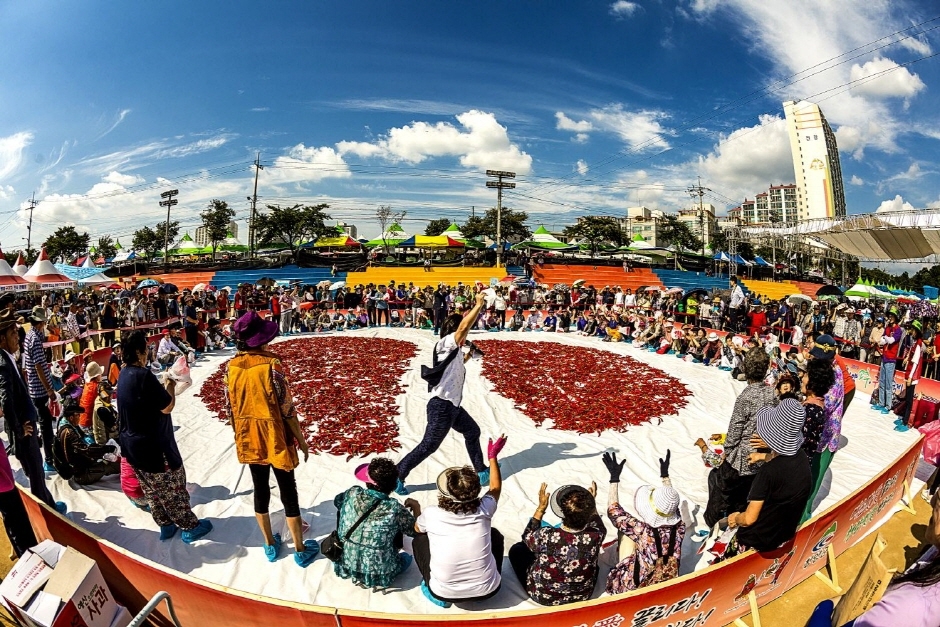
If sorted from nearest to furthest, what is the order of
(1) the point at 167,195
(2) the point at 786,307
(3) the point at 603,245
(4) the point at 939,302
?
(2) the point at 786,307, (4) the point at 939,302, (1) the point at 167,195, (3) the point at 603,245

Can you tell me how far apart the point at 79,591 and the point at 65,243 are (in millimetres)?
76728

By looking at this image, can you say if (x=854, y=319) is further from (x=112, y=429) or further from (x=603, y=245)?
(x=603, y=245)

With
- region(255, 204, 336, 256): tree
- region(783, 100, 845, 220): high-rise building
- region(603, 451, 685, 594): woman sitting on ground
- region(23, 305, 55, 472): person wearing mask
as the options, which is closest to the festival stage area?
region(603, 451, 685, 594): woman sitting on ground

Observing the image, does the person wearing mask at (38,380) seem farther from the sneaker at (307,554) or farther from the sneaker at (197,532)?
the sneaker at (307,554)

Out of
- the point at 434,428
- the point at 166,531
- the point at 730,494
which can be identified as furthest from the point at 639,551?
the point at 166,531

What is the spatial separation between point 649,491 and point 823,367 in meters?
1.98

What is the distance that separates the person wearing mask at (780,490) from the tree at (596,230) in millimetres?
55047

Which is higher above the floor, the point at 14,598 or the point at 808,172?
the point at 808,172

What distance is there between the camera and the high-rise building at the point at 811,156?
93438mm

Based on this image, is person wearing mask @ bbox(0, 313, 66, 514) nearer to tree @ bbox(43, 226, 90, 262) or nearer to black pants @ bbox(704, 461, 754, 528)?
black pants @ bbox(704, 461, 754, 528)

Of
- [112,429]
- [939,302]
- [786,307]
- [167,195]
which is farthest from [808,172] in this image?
[112,429]

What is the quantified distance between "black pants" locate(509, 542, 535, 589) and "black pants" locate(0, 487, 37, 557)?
12.5ft

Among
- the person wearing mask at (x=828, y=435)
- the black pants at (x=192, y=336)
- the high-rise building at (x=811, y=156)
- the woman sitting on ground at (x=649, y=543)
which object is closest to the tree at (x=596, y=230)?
the black pants at (x=192, y=336)

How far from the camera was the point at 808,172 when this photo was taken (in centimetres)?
9394
